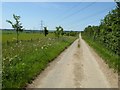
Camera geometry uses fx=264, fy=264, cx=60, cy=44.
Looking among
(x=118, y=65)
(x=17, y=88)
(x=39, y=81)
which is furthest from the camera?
(x=118, y=65)

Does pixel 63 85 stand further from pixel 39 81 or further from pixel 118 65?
pixel 118 65

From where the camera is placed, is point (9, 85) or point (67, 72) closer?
point (9, 85)

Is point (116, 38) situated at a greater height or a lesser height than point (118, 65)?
greater

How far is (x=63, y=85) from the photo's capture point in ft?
38.4

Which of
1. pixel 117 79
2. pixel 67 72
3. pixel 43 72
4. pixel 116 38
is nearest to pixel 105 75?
pixel 117 79

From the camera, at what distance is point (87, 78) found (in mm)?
13594

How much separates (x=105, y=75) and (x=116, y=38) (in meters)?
7.45

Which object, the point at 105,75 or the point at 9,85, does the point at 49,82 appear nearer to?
the point at 9,85

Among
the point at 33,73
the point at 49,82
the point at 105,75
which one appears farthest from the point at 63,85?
the point at 105,75

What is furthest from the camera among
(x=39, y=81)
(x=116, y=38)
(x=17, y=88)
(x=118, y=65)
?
(x=116, y=38)

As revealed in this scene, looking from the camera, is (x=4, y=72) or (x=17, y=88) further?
(x=4, y=72)

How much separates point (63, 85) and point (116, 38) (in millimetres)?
10980

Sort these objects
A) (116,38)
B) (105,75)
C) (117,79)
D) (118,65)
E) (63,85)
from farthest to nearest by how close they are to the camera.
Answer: (116,38)
(118,65)
(105,75)
(117,79)
(63,85)

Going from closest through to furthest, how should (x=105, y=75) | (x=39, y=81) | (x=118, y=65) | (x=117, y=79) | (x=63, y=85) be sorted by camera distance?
(x=63, y=85) → (x=39, y=81) → (x=117, y=79) → (x=105, y=75) → (x=118, y=65)
